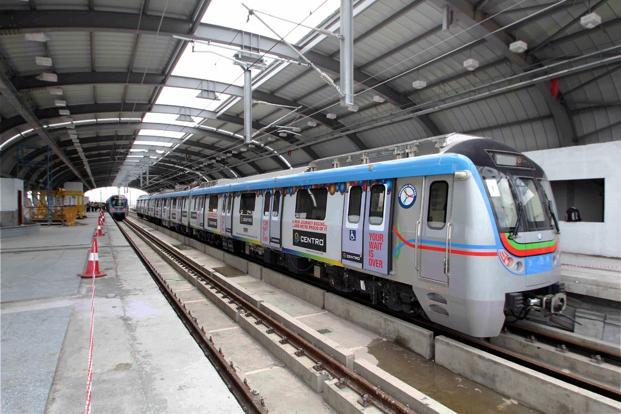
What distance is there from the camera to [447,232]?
517 cm

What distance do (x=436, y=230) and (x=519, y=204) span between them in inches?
46.0

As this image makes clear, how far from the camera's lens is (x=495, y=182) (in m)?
5.25

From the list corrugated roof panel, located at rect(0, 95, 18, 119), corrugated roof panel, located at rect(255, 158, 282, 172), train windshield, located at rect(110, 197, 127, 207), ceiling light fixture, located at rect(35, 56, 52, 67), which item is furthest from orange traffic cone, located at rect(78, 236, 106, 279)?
train windshield, located at rect(110, 197, 127, 207)

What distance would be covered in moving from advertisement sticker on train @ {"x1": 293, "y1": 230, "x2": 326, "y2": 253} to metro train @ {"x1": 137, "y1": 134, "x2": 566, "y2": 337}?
5 centimetres

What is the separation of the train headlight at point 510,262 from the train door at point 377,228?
167cm

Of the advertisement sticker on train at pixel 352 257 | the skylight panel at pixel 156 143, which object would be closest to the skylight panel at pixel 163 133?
the skylight panel at pixel 156 143

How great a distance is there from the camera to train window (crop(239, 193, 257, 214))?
472 inches

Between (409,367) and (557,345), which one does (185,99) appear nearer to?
(409,367)

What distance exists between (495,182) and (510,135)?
16555 mm

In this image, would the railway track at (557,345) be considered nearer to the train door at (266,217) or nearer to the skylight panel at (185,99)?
the train door at (266,217)

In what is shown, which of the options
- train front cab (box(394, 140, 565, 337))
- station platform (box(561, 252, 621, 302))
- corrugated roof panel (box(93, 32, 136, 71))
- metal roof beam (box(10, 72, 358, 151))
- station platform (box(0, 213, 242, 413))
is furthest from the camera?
metal roof beam (box(10, 72, 358, 151))

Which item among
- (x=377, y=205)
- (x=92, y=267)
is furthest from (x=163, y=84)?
(x=377, y=205)

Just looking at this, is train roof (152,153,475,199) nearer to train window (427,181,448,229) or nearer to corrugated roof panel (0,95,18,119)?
train window (427,181,448,229)

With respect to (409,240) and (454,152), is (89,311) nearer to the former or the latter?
(409,240)
